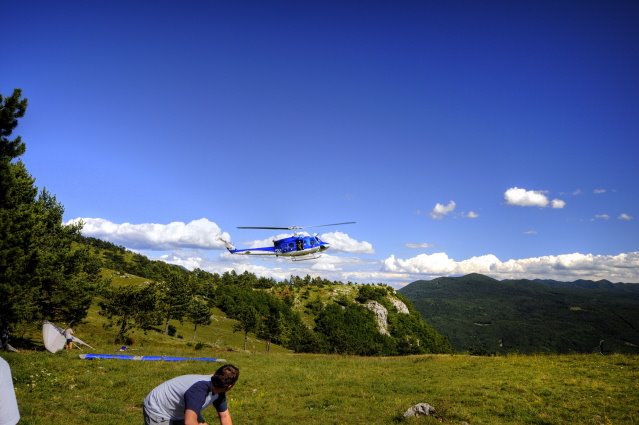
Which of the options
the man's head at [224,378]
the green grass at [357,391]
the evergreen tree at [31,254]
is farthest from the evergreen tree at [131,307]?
the man's head at [224,378]

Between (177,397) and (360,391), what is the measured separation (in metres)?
17.7

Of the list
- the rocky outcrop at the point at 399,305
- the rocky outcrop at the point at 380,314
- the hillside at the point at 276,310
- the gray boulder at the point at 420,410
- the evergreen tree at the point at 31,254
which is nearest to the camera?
the gray boulder at the point at 420,410

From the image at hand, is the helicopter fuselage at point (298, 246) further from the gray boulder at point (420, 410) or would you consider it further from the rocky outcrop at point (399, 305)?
the rocky outcrop at point (399, 305)

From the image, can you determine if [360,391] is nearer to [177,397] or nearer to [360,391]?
[360,391]

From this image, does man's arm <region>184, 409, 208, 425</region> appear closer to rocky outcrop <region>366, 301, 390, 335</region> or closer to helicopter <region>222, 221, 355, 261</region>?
helicopter <region>222, 221, 355, 261</region>

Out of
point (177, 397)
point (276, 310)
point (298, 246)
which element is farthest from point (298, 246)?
point (276, 310)

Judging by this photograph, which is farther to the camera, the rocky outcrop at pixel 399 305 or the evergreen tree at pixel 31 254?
the rocky outcrop at pixel 399 305

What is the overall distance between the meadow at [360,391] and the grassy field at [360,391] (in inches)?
1.9

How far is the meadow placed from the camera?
16.5m

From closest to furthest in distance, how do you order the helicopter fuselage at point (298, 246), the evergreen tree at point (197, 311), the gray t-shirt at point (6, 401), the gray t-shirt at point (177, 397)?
the gray t-shirt at point (6, 401) → the gray t-shirt at point (177, 397) → the helicopter fuselage at point (298, 246) → the evergreen tree at point (197, 311)

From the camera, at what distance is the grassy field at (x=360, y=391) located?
16484 mm

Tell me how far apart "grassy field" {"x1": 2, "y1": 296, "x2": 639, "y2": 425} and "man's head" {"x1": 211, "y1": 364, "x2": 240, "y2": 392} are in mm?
11131

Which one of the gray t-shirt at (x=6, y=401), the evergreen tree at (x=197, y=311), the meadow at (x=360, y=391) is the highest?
the gray t-shirt at (x=6, y=401)

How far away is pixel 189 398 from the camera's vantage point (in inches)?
252
